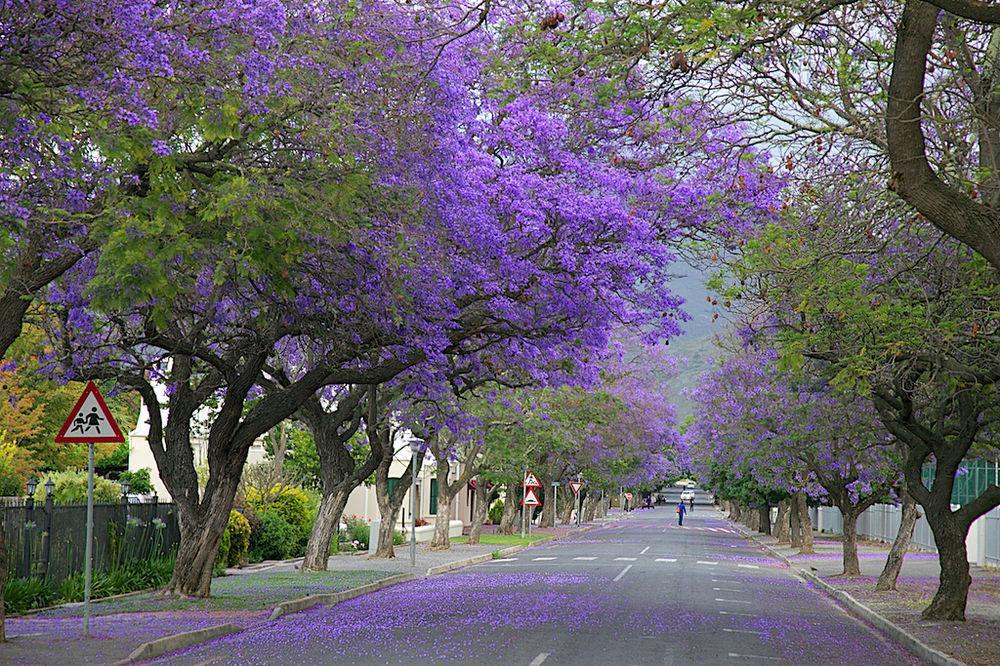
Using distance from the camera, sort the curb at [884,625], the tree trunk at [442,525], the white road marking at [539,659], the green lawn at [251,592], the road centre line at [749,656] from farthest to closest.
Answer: the tree trunk at [442,525] < the green lawn at [251,592] < the curb at [884,625] < the road centre line at [749,656] < the white road marking at [539,659]

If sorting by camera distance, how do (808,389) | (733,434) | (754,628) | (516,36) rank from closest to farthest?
(516,36)
(754,628)
(808,389)
(733,434)

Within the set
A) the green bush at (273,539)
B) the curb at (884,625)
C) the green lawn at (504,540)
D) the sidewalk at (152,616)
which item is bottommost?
the curb at (884,625)

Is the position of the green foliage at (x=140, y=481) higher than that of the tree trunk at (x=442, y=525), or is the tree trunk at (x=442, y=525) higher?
the green foliage at (x=140, y=481)

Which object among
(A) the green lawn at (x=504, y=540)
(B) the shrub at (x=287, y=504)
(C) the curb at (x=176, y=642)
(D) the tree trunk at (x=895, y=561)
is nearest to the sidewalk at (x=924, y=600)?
(D) the tree trunk at (x=895, y=561)

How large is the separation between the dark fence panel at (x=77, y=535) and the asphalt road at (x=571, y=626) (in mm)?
4474

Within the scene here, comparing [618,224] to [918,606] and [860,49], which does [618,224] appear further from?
[918,606]

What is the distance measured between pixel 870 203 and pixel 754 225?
5.18 metres

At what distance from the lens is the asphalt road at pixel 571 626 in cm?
1524

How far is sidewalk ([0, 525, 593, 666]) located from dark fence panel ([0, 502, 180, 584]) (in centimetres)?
110

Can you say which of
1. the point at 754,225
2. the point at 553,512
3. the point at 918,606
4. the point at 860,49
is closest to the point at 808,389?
the point at 918,606

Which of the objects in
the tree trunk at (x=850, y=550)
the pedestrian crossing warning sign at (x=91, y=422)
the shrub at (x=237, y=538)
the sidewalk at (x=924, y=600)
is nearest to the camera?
the pedestrian crossing warning sign at (x=91, y=422)

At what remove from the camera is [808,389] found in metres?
27.4

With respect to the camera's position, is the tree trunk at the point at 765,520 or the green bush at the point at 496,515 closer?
the tree trunk at the point at 765,520

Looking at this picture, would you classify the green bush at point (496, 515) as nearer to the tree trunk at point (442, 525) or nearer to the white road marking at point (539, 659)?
the tree trunk at point (442, 525)
